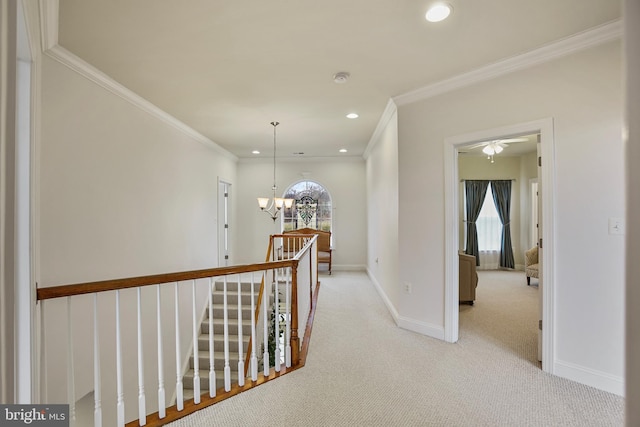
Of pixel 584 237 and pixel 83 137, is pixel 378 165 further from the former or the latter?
pixel 83 137

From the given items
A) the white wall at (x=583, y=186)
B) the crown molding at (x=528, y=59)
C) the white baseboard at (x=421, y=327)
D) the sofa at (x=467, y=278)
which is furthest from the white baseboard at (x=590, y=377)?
the crown molding at (x=528, y=59)

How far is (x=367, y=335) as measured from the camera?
3.22m

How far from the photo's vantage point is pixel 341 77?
113 inches

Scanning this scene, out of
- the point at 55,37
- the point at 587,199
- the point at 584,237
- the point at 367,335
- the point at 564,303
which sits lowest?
the point at 367,335

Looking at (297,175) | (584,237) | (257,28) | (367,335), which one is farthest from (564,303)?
(297,175)

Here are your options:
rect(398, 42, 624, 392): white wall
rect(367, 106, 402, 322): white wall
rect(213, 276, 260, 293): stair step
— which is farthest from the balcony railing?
rect(398, 42, 624, 392): white wall

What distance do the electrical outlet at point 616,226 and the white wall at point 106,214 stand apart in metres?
3.71

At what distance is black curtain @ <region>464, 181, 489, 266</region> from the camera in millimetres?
6906

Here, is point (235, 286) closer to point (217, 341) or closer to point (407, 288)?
point (217, 341)

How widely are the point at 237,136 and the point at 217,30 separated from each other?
318cm

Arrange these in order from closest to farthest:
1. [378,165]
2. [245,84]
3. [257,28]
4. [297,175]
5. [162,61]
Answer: [257,28]
[162,61]
[245,84]
[378,165]
[297,175]

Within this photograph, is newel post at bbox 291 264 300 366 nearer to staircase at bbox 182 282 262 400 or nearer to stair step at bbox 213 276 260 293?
staircase at bbox 182 282 262 400

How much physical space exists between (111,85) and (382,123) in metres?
3.25

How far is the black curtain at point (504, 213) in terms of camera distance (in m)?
6.78
